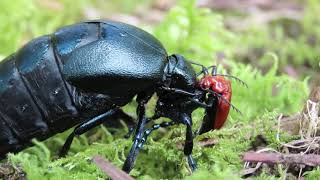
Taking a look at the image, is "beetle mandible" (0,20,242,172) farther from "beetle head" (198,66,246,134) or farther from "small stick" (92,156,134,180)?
"small stick" (92,156,134,180)

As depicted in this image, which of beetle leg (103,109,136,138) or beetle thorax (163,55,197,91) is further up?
beetle thorax (163,55,197,91)

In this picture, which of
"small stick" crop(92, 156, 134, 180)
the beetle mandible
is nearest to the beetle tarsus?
the beetle mandible

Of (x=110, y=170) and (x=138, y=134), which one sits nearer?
(x=110, y=170)

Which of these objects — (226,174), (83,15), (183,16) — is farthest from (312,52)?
(226,174)

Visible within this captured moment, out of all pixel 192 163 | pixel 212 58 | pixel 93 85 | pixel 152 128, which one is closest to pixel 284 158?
pixel 192 163

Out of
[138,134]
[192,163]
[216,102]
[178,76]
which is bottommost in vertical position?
[192,163]

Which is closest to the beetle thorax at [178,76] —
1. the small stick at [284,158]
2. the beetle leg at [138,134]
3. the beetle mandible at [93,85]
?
the beetle mandible at [93,85]

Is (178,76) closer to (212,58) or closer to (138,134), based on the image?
(138,134)
